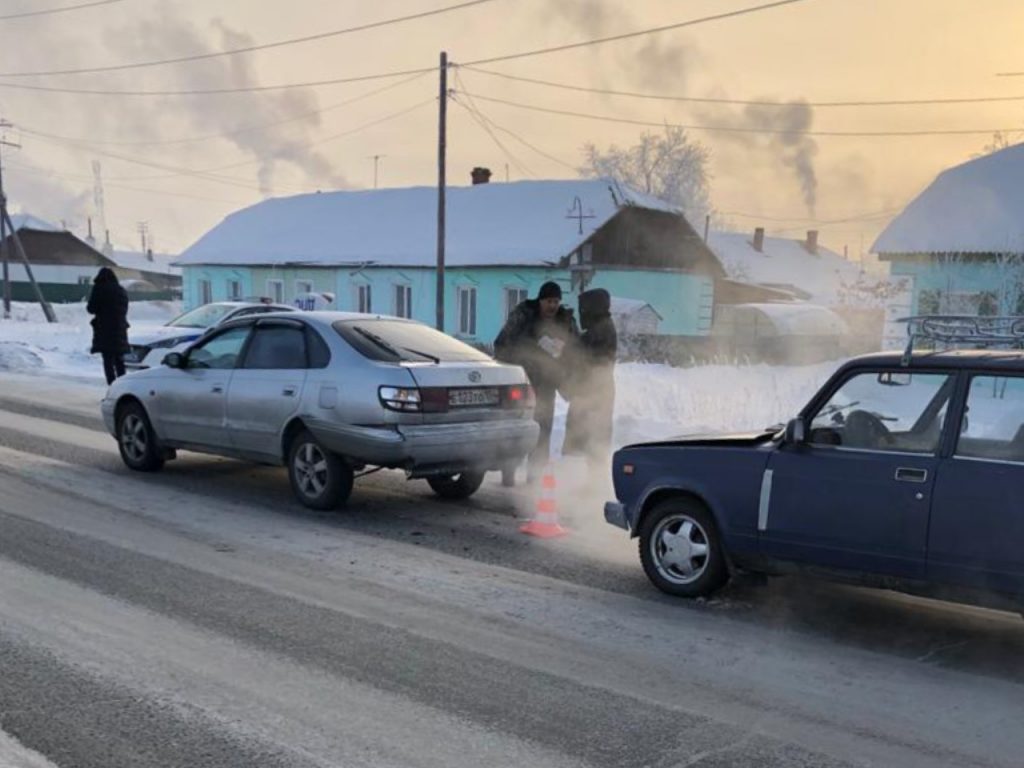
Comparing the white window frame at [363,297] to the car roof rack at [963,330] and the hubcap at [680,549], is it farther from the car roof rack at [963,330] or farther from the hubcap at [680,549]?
the car roof rack at [963,330]

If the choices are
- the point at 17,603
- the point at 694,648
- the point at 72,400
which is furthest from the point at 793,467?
the point at 72,400

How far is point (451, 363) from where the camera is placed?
304 inches

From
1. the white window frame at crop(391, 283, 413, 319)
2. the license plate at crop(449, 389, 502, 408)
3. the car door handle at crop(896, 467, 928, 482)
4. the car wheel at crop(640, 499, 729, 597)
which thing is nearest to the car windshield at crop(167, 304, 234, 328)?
the license plate at crop(449, 389, 502, 408)

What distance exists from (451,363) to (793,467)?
3.34 meters

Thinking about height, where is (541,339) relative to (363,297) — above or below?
below

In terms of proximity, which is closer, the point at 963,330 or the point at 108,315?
the point at 963,330

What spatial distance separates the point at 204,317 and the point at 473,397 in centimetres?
1267

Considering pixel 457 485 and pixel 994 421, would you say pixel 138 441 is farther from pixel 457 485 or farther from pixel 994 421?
pixel 994 421

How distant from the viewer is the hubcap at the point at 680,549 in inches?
Result: 219

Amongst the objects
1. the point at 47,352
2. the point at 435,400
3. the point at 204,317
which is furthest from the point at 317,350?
the point at 47,352

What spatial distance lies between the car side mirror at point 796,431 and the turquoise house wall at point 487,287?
2461 cm

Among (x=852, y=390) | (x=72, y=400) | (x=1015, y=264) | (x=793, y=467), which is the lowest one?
(x=72, y=400)

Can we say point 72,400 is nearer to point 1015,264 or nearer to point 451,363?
point 451,363

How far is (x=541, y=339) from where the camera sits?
9094 millimetres
